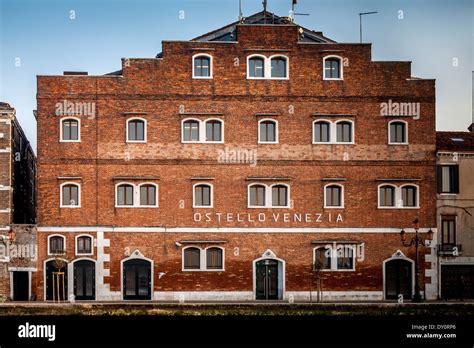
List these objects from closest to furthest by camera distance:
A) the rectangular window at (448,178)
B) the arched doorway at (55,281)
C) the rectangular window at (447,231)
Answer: the arched doorway at (55,281), the rectangular window at (447,231), the rectangular window at (448,178)

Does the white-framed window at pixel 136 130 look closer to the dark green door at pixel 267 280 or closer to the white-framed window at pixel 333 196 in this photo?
the dark green door at pixel 267 280

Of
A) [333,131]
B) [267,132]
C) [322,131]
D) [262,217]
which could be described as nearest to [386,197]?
[333,131]

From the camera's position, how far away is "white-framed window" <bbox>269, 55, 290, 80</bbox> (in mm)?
41719

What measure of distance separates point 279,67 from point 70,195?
12188mm

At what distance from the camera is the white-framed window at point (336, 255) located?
136 feet

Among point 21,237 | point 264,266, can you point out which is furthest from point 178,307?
point 21,237

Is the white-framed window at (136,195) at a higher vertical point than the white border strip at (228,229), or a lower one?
higher

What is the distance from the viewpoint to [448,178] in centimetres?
4238

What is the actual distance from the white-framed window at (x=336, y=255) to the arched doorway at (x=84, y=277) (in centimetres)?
1102

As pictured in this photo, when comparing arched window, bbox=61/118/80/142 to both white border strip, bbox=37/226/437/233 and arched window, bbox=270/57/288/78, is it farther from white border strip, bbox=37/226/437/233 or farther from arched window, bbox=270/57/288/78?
arched window, bbox=270/57/288/78

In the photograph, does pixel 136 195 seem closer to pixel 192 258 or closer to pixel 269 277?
pixel 192 258

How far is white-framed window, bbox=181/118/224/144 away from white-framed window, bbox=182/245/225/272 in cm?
531

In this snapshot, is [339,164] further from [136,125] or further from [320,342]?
[320,342]

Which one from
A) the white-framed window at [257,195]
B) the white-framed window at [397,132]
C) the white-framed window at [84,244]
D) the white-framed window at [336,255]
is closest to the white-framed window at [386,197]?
the white-framed window at [397,132]
